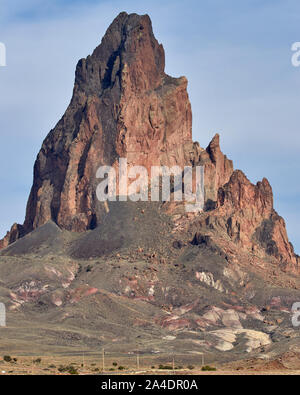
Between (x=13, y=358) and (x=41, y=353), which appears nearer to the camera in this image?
(x=13, y=358)
